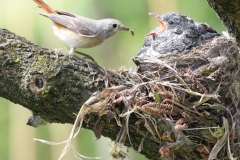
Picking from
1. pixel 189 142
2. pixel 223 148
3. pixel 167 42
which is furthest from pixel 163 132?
pixel 167 42

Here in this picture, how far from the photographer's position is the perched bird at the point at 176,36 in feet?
12.4

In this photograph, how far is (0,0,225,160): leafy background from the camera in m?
7.18

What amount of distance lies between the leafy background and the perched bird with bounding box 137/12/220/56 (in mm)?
2707

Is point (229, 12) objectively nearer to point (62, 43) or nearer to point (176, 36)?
point (176, 36)

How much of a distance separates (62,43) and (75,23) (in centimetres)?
486

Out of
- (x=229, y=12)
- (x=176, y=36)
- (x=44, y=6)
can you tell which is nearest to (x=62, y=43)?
(x=176, y=36)

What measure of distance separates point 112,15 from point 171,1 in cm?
99

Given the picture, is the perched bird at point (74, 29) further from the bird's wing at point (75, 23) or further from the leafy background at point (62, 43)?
the leafy background at point (62, 43)

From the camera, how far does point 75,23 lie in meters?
3.34

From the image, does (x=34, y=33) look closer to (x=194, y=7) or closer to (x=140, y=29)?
(x=140, y=29)

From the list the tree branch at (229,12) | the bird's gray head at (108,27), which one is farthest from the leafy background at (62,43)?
the tree branch at (229,12)

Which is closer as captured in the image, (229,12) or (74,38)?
(229,12)

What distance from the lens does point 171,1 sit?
720 cm

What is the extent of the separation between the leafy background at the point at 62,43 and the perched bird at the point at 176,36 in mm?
2707
